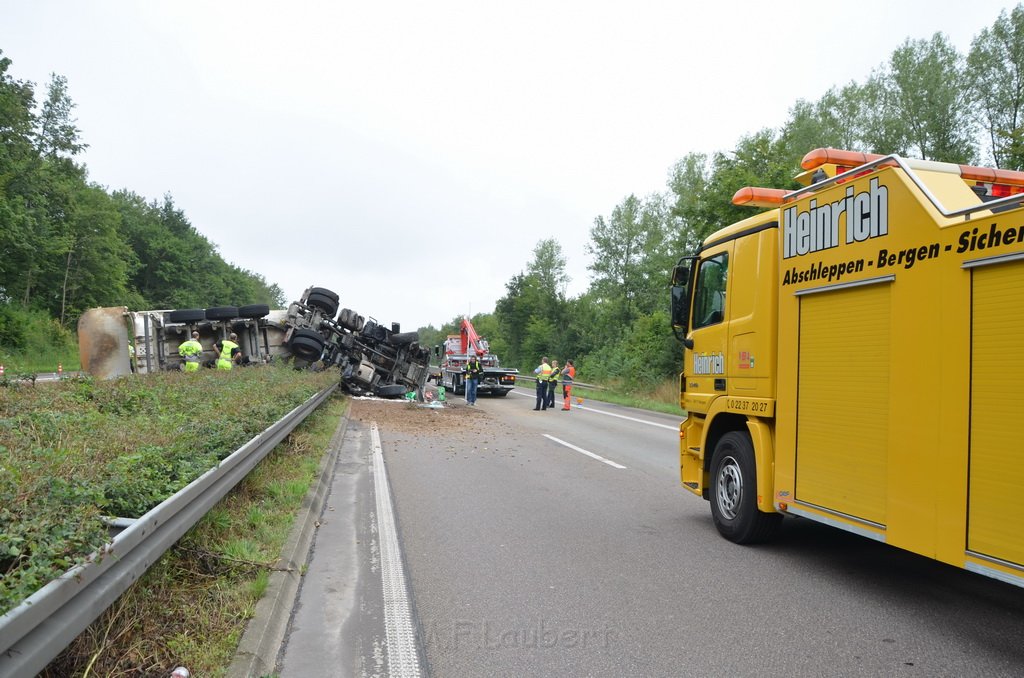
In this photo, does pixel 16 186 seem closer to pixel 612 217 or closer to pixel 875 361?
pixel 612 217

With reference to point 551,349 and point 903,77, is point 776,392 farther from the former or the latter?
point 551,349

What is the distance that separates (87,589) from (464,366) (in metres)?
27.3

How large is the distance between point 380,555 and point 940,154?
31.5 meters

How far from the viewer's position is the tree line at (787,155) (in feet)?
72.1

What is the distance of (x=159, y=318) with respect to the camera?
1806 cm

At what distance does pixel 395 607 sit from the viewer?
14.8 ft

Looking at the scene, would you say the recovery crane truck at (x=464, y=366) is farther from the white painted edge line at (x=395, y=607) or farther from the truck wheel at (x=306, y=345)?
the white painted edge line at (x=395, y=607)

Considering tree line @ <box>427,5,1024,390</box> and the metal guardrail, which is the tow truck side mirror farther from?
tree line @ <box>427,5,1024,390</box>

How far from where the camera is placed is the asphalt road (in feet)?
12.1

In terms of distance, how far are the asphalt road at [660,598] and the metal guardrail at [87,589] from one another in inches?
49.6

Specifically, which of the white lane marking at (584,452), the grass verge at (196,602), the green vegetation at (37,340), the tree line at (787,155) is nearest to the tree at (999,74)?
the tree line at (787,155)

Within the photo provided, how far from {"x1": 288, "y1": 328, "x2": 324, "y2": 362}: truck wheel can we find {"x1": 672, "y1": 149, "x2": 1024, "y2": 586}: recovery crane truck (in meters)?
15.4

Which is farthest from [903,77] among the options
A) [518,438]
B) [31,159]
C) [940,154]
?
[31,159]

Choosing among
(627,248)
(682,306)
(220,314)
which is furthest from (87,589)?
(627,248)
